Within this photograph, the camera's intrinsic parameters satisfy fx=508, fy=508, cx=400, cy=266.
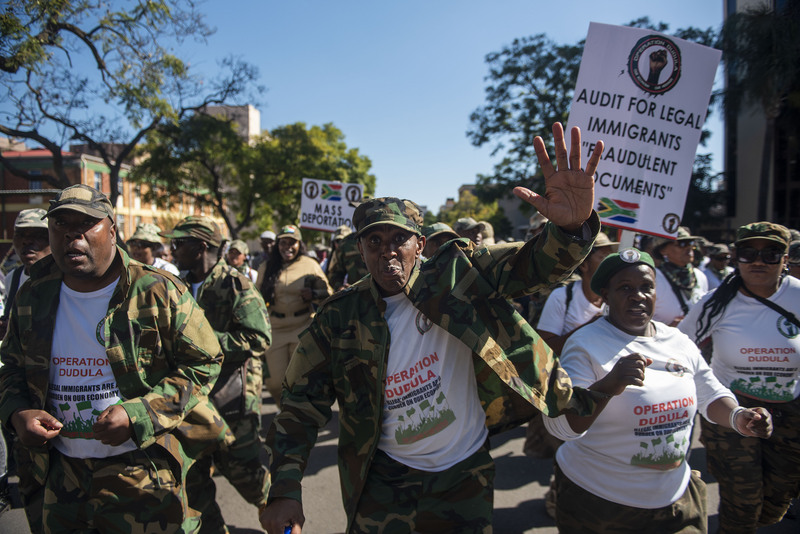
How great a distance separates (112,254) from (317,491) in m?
2.81

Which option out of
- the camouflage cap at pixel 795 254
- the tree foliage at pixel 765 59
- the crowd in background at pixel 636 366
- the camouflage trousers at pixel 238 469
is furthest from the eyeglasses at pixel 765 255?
the tree foliage at pixel 765 59

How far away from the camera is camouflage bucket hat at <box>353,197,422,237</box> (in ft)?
6.47

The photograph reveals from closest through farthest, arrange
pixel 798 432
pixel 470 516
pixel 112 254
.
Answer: pixel 470 516 → pixel 112 254 → pixel 798 432

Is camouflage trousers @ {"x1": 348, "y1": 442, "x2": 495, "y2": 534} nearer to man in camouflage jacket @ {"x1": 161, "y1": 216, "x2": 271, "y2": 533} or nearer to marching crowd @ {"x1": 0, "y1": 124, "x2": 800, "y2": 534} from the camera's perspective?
marching crowd @ {"x1": 0, "y1": 124, "x2": 800, "y2": 534}

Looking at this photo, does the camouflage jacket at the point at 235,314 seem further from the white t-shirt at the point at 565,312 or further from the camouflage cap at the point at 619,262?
the camouflage cap at the point at 619,262

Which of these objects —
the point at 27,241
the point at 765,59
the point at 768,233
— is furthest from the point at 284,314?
the point at 765,59

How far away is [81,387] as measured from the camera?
2221 mm

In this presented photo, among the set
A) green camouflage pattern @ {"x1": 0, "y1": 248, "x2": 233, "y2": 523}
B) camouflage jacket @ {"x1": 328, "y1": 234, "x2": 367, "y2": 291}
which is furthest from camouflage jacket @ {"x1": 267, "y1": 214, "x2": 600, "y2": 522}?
camouflage jacket @ {"x1": 328, "y1": 234, "x2": 367, "y2": 291}

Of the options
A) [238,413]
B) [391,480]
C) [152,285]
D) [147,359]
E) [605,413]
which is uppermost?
[152,285]

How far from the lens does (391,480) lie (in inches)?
Answer: 79.0

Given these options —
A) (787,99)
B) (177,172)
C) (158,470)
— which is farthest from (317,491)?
(787,99)

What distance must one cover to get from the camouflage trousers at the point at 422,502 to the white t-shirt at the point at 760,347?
6.98 feet

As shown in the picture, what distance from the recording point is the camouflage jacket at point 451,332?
1907mm

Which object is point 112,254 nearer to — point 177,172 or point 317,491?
point 317,491
